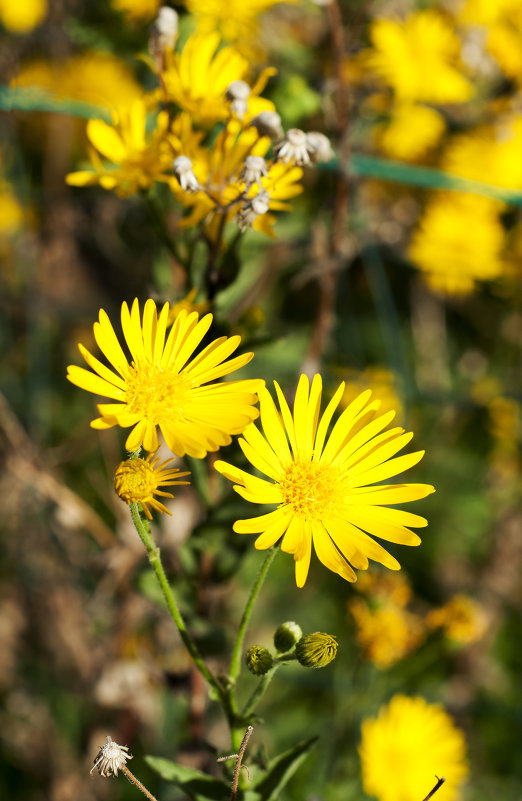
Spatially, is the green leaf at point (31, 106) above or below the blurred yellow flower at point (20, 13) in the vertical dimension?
below

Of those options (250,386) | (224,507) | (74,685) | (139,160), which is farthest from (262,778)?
(74,685)

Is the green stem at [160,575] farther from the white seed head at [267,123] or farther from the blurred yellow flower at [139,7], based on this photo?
the blurred yellow flower at [139,7]

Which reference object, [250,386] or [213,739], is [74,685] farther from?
[250,386]

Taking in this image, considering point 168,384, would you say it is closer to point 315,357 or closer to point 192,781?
point 192,781

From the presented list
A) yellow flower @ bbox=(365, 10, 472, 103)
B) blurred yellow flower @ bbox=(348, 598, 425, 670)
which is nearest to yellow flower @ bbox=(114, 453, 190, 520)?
blurred yellow flower @ bbox=(348, 598, 425, 670)

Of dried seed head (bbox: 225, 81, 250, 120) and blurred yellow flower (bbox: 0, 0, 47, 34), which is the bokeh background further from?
dried seed head (bbox: 225, 81, 250, 120)

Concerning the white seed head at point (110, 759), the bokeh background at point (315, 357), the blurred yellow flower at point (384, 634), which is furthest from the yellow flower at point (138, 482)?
the blurred yellow flower at point (384, 634)
